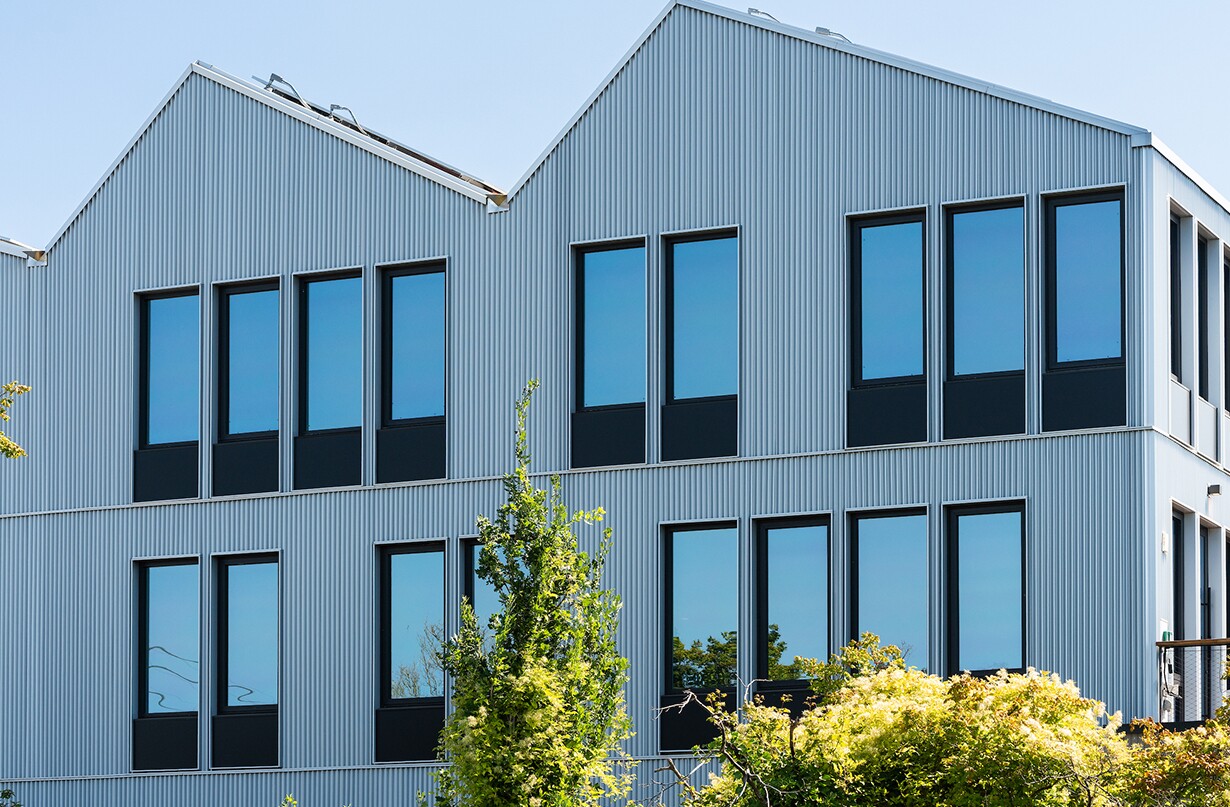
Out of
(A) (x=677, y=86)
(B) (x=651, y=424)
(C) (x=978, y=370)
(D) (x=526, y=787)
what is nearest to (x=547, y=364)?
(B) (x=651, y=424)

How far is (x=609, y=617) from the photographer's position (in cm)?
2128

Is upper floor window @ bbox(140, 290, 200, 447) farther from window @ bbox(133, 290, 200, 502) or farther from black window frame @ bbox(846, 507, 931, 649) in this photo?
black window frame @ bbox(846, 507, 931, 649)

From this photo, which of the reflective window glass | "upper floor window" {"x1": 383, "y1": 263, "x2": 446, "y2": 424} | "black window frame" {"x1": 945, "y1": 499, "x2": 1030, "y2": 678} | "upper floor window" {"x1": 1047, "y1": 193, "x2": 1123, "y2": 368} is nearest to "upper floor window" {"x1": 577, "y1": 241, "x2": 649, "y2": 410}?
"upper floor window" {"x1": 383, "y1": 263, "x2": 446, "y2": 424}

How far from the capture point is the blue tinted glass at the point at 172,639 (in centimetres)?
2838

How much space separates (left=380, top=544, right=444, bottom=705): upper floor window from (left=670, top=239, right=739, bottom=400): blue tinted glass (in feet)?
13.0

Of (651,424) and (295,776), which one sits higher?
(651,424)

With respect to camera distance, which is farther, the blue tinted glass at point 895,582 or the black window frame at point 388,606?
the black window frame at point 388,606

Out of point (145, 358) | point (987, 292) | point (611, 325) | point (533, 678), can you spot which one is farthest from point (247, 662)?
point (987, 292)

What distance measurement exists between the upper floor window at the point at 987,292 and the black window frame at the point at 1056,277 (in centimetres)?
28

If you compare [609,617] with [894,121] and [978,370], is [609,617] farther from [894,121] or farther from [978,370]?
[894,121]

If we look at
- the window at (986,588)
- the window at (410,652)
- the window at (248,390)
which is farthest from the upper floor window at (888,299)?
the window at (248,390)

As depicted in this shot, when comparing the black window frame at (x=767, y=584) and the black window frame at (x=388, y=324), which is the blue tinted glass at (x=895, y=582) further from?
the black window frame at (x=388, y=324)

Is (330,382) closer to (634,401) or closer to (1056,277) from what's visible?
(634,401)

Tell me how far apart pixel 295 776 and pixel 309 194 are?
7.54 meters
